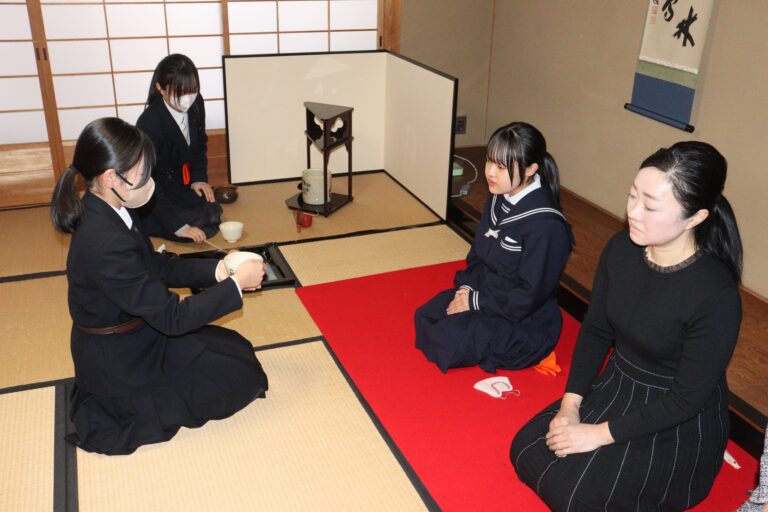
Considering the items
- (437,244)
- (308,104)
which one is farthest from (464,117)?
(437,244)

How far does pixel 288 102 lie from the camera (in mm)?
4785

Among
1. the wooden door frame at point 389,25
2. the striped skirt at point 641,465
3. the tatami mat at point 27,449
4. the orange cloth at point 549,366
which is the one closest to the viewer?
the striped skirt at point 641,465

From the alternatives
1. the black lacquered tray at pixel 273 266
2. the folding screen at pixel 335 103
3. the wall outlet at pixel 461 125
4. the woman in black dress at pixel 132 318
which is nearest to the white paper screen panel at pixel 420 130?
the folding screen at pixel 335 103

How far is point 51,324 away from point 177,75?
Result: 136cm

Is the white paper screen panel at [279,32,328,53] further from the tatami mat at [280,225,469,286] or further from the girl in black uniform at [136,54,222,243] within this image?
the tatami mat at [280,225,469,286]

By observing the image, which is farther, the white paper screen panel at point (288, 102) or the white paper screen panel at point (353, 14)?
the white paper screen panel at point (353, 14)

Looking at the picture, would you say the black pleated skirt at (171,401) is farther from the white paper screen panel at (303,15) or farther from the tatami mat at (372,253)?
the white paper screen panel at (303,15)

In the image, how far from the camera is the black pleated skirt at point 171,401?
94.3 inches

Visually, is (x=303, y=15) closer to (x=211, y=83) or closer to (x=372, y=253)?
(x=211, y=83)

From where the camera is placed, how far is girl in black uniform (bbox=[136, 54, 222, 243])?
12.0 feet

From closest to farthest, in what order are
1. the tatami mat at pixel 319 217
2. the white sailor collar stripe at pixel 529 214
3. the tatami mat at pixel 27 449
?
the tatami mat at pixel 27 449 < the white sailor collar stripe at pixel 529 214 < the tatami mat at pixel 319 217

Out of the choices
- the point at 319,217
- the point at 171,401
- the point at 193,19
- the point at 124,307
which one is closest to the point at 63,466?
the point at 171,401

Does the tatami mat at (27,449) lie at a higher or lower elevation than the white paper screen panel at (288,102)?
lower

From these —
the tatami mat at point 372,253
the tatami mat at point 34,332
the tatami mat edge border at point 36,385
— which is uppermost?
the tatami mat at point 372,253
